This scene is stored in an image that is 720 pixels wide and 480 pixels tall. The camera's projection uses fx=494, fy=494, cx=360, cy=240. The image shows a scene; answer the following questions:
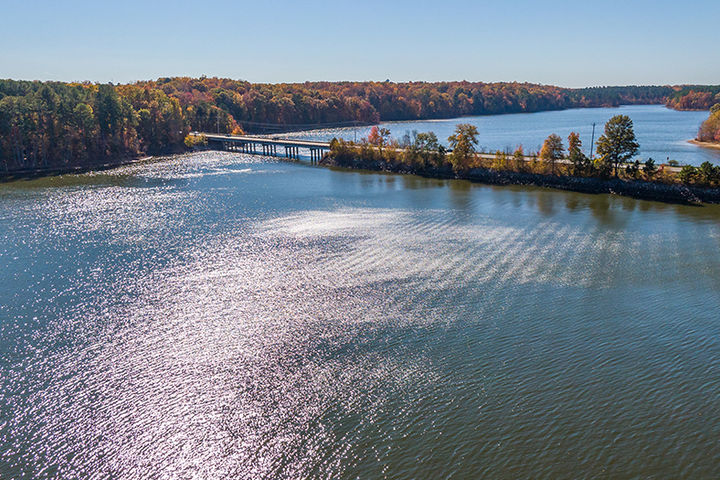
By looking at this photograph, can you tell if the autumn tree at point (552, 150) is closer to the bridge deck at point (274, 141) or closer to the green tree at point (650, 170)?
the green tree at point (650, 170)

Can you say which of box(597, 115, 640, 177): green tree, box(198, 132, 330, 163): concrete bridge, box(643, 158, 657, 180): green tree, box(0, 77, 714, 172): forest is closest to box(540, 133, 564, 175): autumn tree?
box(597, 115, 640, 177): green tree

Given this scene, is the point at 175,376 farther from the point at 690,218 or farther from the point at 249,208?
the point at 690,218

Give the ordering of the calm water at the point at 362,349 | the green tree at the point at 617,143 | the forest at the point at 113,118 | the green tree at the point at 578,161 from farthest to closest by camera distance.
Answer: the forest at the point at 113,118, the green tree at the point at 578,161, the green tree at the point at 617,143, the calm water at the point at 362,349

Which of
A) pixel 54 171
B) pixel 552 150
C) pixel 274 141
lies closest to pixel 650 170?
pixel 552 150

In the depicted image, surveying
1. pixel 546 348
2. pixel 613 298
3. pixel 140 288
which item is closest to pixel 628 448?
pixel 546 348

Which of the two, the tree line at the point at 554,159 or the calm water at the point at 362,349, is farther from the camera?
the tree line at the point at 554,159

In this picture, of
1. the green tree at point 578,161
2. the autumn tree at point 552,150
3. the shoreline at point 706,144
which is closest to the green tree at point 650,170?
the green tree at point 578,161

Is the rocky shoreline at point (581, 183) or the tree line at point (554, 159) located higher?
the tree line at point (554, 159)
